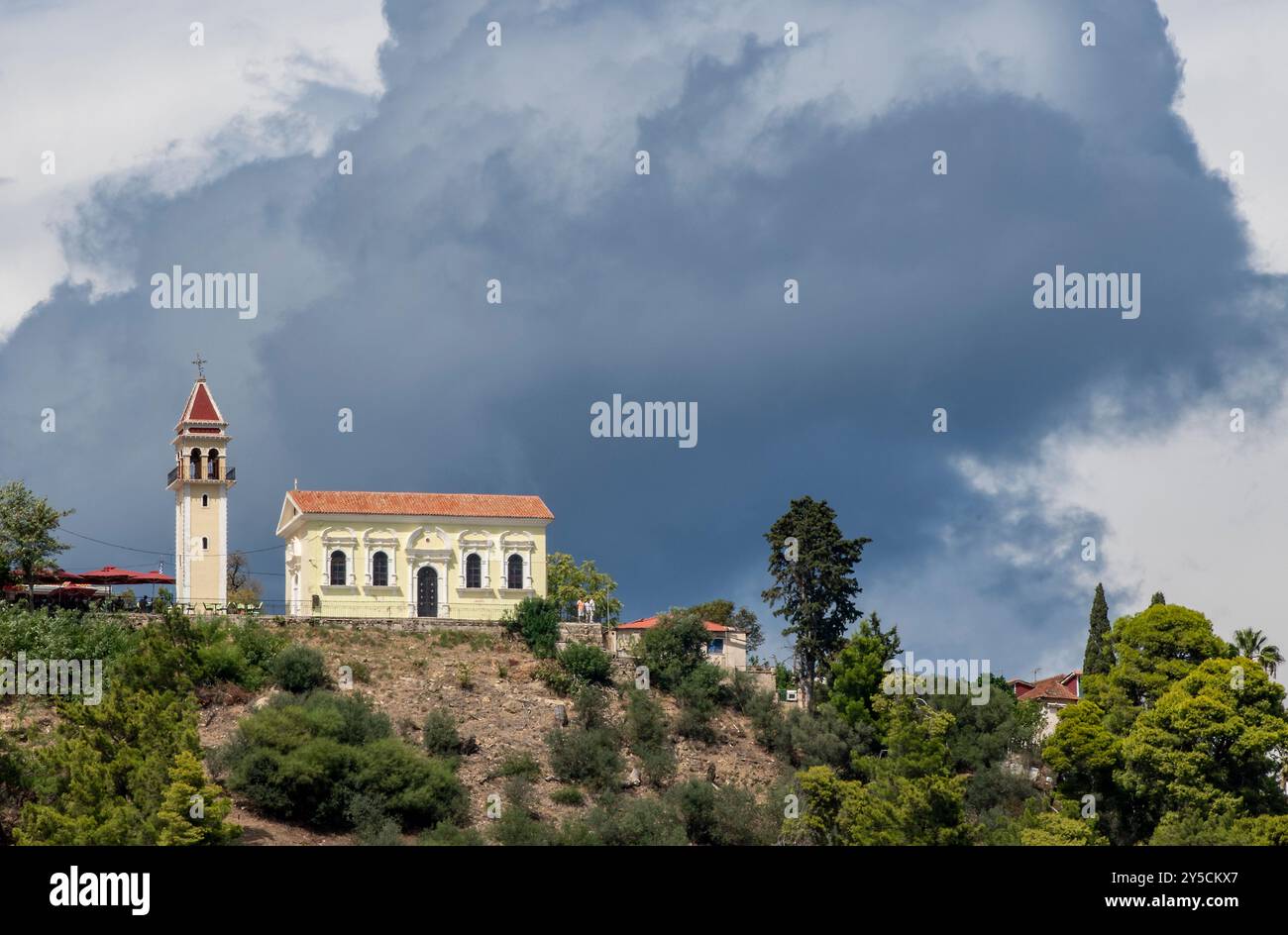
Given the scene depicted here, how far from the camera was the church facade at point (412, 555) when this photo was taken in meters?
70.0

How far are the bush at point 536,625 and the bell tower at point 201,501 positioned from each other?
10238 mm

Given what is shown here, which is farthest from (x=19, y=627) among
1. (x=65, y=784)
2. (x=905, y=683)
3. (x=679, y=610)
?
(x=905, y=683)

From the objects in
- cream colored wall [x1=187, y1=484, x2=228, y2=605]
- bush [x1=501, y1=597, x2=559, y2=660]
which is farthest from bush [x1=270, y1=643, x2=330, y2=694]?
bush [x1=501, y1=597, x2=559, y2=660]

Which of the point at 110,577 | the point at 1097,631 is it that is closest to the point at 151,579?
the point at 110,577

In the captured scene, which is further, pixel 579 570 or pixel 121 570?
pixel 579 570

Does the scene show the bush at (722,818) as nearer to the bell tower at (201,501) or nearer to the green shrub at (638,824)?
the green shrub at (638,824)

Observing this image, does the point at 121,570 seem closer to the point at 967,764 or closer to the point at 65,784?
the point at 65,784

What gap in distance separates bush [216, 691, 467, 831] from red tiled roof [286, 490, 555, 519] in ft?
40.1

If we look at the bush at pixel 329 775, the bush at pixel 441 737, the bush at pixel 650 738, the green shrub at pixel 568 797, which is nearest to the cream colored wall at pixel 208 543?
the bush at pixel 329 775

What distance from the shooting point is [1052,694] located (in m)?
79.0

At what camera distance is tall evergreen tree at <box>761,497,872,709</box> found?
6969cm

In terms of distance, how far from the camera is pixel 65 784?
51.8 m

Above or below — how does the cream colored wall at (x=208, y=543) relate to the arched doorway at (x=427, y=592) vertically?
above
